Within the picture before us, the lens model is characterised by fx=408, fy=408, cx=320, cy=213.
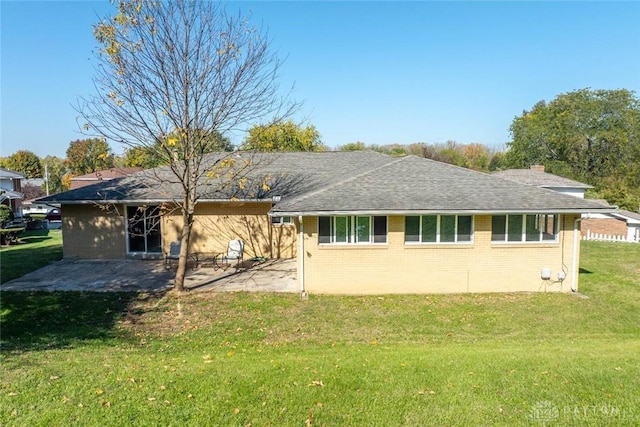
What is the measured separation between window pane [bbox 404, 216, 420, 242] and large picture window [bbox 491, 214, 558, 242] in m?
2.32

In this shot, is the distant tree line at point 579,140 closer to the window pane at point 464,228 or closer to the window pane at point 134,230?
the window pane at point 134,230

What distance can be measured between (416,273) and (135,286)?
8593 millimetres

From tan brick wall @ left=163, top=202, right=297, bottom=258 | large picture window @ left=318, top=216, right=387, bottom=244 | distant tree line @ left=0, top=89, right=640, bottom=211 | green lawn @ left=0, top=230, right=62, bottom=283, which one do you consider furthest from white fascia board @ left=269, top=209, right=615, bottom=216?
distant tree line @ left=0, top=89, right=640, bottom=211

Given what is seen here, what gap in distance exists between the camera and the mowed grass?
4895 millimetres

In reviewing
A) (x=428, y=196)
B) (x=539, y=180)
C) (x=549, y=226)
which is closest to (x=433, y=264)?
(x=428, y=196)

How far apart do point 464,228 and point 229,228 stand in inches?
361

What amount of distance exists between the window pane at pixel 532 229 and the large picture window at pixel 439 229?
1807 mm

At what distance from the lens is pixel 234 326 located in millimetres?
9438

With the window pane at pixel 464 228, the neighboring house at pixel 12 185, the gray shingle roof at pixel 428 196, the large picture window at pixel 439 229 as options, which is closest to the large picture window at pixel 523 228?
the gray shingle roof at pixel 428 196

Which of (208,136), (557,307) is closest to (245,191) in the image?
(208,136)

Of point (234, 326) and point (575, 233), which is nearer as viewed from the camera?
point (234, 326)

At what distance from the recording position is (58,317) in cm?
988

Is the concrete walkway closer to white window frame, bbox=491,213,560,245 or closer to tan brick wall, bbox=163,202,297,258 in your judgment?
tan brick wall, bbox=163,202,297,258

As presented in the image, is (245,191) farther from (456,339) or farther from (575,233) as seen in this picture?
(575,233)
